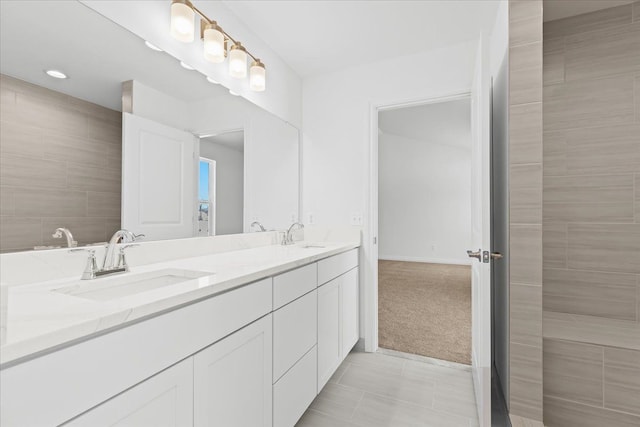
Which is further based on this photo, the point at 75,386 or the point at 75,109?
the point at 75,109

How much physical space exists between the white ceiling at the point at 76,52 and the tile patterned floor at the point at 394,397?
1858 millimetres

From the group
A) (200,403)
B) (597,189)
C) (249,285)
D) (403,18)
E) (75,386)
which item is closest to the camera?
(75,386)

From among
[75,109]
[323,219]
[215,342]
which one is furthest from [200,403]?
[323,219]

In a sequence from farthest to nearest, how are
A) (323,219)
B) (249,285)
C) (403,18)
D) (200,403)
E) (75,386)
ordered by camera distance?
(323,219) < (403,18) < (249,285) < (200,403) < (75,386)

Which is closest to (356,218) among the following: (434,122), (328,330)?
(328,330)

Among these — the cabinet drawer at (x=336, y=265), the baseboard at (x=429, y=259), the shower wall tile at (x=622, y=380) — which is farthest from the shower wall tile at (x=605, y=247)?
the baseboard at (x=429, y=259)

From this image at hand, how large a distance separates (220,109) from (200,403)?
1.61m

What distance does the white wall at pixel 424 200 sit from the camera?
612 cm

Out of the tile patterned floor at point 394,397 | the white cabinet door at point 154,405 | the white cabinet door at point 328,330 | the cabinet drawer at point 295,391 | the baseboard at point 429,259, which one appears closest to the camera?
the white cabinet door at point 154,405

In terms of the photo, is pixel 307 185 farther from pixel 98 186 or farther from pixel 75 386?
pixel 75 386

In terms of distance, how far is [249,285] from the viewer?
1148mm

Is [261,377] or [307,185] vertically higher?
[307,185]

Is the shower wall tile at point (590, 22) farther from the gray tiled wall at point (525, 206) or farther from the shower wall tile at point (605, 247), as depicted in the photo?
the shower wall tile at point (605, 247)

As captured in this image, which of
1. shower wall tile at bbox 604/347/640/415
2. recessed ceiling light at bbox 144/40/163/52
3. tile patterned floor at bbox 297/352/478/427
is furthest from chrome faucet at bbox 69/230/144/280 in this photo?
shower wall tile at bbox 604/347/640/415
